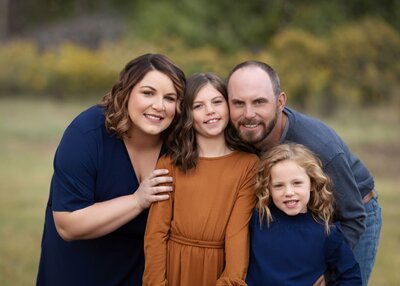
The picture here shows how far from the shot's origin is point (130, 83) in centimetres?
302

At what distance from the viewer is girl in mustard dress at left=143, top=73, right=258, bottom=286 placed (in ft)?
9.59

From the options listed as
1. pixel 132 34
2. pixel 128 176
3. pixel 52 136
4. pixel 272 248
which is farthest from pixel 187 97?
pixel 132 34

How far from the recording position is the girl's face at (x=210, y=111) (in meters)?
2.97

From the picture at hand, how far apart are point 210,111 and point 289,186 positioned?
0.49 metres

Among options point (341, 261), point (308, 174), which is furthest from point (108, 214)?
point (341, 261)

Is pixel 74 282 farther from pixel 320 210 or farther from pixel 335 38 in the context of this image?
pixel 335 38

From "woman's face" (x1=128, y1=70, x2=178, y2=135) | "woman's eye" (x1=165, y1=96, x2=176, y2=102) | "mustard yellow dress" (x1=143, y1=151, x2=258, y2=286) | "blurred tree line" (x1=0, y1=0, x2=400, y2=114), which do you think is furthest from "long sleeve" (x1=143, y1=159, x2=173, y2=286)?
"blurred tree line" (x1=0, y1=0, x2=400, y2=114)

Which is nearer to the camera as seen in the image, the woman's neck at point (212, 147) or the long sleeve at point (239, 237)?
the long sleeve at point (239, 237)

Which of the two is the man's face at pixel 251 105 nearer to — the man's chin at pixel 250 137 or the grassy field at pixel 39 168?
the man's chin at pixel 250 137

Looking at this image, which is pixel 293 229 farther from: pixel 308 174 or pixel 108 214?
pixel 108 214

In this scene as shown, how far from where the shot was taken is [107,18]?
19562 millimetres

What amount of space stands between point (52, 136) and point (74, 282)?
916cm

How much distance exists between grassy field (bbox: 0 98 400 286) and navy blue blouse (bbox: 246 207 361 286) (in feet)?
9.87

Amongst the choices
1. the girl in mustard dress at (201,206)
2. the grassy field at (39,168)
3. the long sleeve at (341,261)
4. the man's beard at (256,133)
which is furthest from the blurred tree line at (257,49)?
the long sleeve at (341,261)
